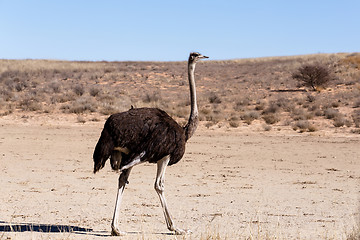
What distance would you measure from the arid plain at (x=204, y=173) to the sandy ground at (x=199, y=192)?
2 centimetres

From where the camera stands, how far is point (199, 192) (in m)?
9.84

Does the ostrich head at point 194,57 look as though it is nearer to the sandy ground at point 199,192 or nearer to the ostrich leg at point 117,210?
the ostrich leg at point 117,210

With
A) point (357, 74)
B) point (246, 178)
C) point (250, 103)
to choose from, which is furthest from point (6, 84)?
point (246, 178)

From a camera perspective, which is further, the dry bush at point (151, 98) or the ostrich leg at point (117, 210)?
the dry bush at point (151, 98)

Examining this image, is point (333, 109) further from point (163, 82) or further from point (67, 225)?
point (67, 225)

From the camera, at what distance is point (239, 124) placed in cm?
2328

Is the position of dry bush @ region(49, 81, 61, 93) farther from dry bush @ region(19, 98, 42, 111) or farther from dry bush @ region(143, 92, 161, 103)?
dry bush @ region(143, 92, 161, 103)

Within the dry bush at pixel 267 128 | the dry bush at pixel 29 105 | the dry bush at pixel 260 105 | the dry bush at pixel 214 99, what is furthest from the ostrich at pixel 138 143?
the dry bush at pixel 214 99

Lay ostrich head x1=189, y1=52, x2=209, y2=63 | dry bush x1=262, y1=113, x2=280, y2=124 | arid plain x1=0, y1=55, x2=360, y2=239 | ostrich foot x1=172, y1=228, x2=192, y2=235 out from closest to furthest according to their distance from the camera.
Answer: ostrich foot x1=172, y1=228, x2=192, y2=235, arid plain x1=0, y1=55, x2=360, y2=239, ostrich head x1=189, y1=52, x2=209, y2=63, dry bush x1=262, y1=113, x2=280, y2=124

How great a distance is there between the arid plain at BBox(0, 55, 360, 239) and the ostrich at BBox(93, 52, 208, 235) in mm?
773

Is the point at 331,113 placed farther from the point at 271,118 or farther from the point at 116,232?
the point at 116,232

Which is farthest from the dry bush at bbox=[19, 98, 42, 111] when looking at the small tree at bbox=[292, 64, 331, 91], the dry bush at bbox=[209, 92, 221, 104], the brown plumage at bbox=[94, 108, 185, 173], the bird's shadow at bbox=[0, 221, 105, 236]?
the brown plumage at bbox=[94, 108, 185, 173]

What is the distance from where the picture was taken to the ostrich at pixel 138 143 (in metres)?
6.21

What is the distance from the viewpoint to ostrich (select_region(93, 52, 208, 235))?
621 centimetres
